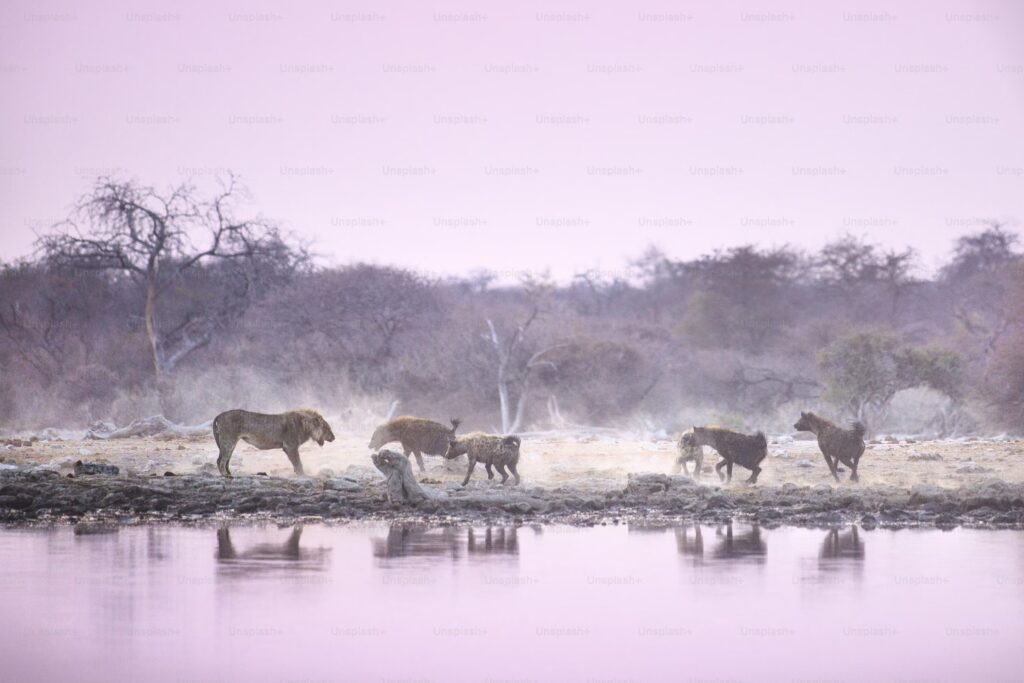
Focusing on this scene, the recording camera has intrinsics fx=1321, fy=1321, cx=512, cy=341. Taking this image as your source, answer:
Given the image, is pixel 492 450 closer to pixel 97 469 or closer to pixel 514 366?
pixel 97 469

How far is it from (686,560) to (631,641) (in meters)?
2.90

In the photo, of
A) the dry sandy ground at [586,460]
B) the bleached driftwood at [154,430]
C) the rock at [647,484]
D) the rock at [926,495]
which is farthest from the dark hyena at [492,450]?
the bleached driftwood at [154,430]

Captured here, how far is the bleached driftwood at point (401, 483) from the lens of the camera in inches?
690

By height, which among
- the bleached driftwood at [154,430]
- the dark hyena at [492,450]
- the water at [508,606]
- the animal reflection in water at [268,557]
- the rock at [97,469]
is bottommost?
the water at [508,606]

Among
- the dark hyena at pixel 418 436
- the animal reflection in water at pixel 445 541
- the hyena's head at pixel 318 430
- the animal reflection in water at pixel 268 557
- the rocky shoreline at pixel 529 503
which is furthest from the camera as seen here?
the dark hyena at pixel 418 436

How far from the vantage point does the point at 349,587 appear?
12.9 metres

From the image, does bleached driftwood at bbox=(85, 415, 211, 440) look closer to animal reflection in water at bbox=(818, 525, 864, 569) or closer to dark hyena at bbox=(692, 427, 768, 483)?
dark hyena at bbox=(692, 427, 768, 483)

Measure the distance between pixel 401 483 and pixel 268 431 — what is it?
2.84 meters

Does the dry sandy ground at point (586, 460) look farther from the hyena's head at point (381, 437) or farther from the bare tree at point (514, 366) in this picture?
the bare tree at point (514, 366)

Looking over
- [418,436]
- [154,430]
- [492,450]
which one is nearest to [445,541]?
[492,450]

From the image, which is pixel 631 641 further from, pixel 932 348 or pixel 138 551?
pixel 932 348

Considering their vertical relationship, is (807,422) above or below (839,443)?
above

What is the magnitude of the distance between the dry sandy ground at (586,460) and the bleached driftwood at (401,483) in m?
2.03

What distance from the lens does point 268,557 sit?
14320 mm
